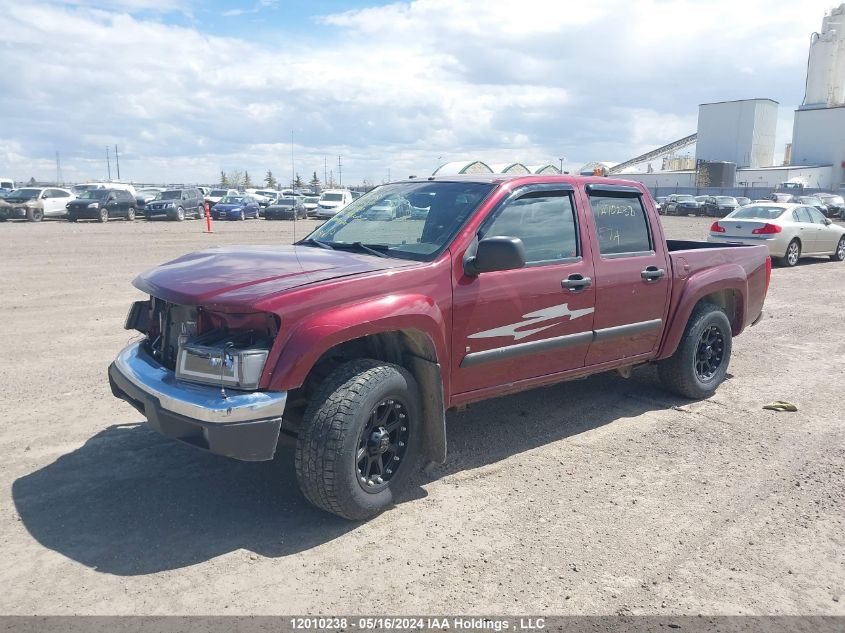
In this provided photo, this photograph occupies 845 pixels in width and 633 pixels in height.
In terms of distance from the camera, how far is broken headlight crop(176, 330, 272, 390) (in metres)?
3.30

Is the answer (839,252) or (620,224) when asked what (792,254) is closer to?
(839,252)

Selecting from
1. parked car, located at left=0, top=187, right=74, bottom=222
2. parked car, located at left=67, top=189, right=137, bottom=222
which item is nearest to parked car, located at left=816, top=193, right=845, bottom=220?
parked car, located at left=67, top=189, right=137, bottom=222

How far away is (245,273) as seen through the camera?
12.3 feet

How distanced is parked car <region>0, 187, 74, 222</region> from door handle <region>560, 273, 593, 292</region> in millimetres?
31741

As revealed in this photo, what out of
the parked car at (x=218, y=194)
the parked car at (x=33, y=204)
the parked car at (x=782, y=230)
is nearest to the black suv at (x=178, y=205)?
the parked car at (x=33, y=204)

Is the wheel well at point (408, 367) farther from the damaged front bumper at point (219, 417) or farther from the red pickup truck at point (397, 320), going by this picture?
the damaged front bumper at point (219, 417)

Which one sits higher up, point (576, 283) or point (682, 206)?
point (576, 283)

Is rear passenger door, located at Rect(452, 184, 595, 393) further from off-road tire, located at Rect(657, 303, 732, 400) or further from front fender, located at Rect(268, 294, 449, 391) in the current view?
off-road tire, located at Rect(657, 303, 732, 400)

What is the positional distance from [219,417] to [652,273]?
11.5 feet

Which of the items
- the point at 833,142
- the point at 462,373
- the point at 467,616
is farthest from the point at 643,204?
the point at 833,142

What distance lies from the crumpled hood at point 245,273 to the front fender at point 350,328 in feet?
0.76

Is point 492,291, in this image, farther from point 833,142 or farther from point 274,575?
point 833,142

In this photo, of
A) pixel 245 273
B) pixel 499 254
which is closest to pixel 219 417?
pixel 245 273

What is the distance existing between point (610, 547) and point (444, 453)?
1.06 m
